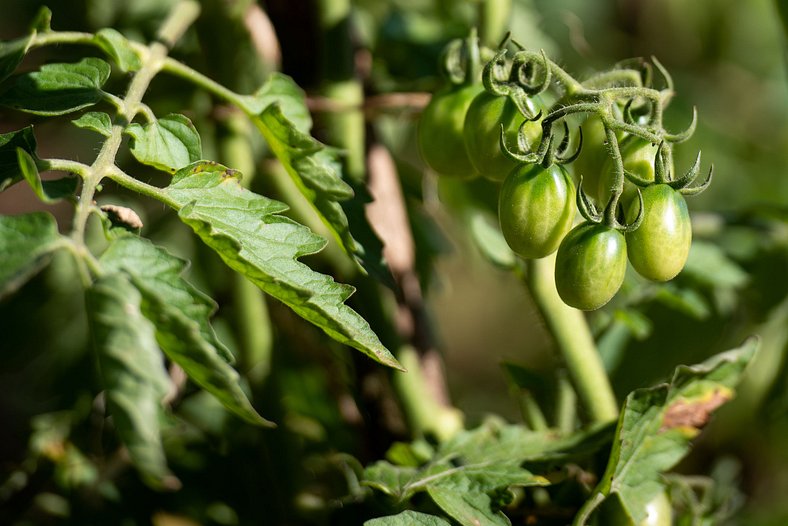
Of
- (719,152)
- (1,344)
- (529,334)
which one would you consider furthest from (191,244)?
(529,334)

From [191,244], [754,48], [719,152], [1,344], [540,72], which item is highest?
[754,48]

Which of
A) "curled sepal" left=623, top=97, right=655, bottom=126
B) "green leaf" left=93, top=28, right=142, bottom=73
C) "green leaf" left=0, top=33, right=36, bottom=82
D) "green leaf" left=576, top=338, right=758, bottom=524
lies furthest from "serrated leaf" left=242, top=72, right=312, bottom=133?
"green leaf" left=576, top=338, right=758, bottom=524

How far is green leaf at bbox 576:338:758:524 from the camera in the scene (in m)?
0.81

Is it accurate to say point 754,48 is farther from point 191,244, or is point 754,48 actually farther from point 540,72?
point 540,72

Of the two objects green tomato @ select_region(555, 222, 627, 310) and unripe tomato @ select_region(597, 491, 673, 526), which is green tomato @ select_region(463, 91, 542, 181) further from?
unripe tomato @ select_region(597, 491, 673, 526)

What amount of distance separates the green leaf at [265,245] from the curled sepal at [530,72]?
0.24 meters

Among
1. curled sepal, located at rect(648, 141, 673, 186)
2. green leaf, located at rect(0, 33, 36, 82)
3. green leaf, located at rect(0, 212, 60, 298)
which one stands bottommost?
green leaf, located at rect(0, 212, 60, 298)

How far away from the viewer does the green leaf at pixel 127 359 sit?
60 cm

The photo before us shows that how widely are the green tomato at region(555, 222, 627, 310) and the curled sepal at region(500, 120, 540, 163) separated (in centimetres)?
7

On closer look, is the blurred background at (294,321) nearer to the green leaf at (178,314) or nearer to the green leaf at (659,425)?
the green leaf at (659,425)

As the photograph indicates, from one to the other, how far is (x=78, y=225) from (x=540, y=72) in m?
0.42

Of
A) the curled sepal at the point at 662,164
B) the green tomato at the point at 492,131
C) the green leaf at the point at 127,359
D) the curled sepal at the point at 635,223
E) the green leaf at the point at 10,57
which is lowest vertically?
the green leaf at the point at 127,359

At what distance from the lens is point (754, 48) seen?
260 cm

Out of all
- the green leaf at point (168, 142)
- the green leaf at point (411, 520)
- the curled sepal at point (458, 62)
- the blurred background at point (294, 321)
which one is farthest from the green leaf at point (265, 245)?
the blurred background at point (294, 321)
